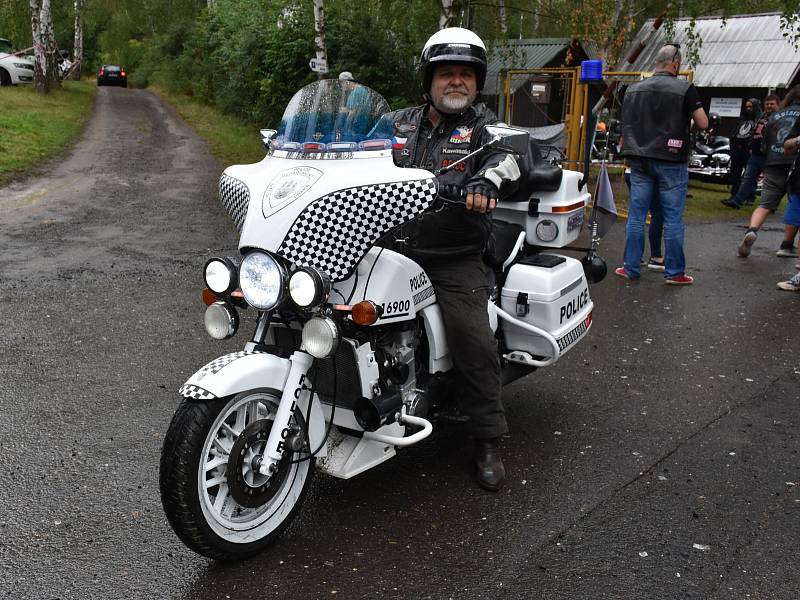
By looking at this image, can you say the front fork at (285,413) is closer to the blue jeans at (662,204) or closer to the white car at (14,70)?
the blue jeans at (662,204)

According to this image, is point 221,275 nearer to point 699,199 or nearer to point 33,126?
point 699,199

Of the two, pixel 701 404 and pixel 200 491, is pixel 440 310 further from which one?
pixel 701 404

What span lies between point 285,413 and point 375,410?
1.34 ft

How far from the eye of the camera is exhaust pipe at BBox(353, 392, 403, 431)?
3338 mm

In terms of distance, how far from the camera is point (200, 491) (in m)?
2.94

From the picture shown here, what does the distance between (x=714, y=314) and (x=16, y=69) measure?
26.2 m

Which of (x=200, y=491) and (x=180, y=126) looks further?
(x=180, y=126)

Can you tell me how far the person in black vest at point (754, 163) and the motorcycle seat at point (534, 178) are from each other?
874cm

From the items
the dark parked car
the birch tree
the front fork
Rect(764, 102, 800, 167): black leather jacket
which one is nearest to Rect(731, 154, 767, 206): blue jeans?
Rect(764, 102, 800, 167): black leather jacket

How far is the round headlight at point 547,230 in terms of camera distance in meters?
4.68

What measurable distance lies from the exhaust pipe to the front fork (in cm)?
31

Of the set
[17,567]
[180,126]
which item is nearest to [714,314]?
[17,567]

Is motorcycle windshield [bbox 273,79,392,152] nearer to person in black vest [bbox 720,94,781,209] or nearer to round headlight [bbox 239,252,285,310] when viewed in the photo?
round headlight [bbox 239,252,285,310]

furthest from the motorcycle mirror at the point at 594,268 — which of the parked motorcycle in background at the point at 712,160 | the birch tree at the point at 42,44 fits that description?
the birch tree at the point at 42,44
